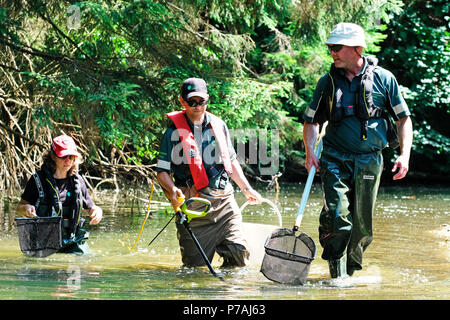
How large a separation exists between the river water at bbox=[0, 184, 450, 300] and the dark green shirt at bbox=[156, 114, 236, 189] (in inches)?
33.6

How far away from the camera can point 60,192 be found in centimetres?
710

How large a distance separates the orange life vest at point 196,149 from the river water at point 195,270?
843 mm

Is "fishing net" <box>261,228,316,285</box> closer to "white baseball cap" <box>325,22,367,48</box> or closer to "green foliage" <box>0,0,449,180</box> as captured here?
"white baseball cap" <box>325,22,367,48</box>

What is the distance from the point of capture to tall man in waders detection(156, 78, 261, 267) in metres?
6.66

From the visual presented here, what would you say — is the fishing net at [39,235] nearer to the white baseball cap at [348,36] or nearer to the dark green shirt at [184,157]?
the dark green shirt at [184,157]

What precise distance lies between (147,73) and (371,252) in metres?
4.05

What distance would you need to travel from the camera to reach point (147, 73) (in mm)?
10383

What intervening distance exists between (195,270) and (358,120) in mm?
2011

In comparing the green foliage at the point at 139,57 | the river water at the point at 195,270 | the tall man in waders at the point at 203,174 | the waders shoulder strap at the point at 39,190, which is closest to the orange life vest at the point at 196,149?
the tall man in waders at the point at 203,174

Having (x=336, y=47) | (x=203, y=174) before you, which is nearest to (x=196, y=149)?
(x=203, y=174)

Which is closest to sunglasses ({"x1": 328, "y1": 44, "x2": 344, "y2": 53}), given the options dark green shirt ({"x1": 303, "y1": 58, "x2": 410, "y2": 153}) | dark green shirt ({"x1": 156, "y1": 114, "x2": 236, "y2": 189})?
dark green shirt ({"x1": 303, "y1": 58, "x2": 410, "y2": 153})

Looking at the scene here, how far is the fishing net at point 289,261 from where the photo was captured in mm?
5887
